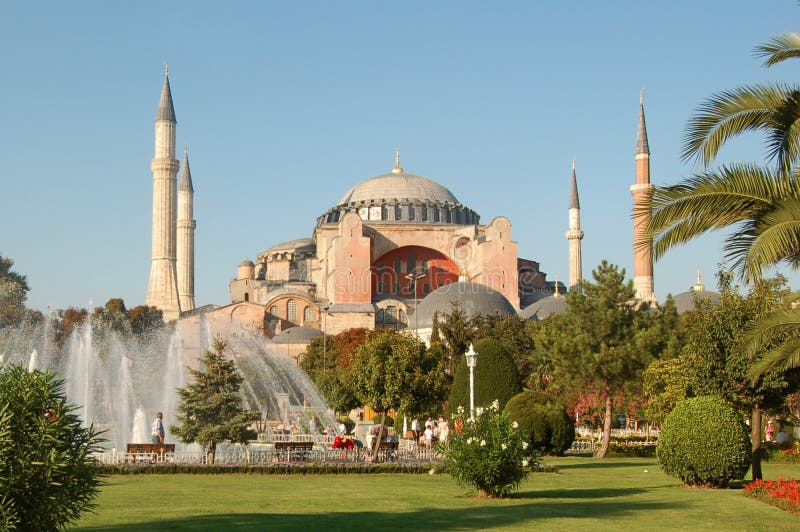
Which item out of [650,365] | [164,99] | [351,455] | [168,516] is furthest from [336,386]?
[164,99]

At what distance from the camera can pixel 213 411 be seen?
63.7ft

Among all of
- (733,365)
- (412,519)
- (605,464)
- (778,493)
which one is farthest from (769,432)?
(412,519)

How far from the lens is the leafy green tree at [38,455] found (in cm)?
739

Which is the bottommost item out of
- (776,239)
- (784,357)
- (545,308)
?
(784,357)

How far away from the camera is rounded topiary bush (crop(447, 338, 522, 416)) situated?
2352 cm

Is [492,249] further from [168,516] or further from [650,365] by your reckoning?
[168,516]

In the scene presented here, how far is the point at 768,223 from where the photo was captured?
1029 centimetres

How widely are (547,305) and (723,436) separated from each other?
4924 centimetres

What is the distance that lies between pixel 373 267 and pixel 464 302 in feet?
41.1

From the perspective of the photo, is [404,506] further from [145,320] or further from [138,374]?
[145,320]

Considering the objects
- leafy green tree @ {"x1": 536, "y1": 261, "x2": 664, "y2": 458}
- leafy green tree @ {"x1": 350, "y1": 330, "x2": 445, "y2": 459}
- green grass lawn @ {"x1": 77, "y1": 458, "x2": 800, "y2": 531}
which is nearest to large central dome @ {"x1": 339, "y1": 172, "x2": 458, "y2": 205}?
leafy green tree @ {"x1": 536, "y1": 261, "x2": 664, "y2": 458}

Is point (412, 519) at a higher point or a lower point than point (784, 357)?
lower

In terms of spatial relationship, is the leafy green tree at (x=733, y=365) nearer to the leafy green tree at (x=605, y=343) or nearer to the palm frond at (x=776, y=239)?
the palm frond at (x=776, y=239)

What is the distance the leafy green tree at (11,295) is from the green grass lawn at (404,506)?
44.1 m
